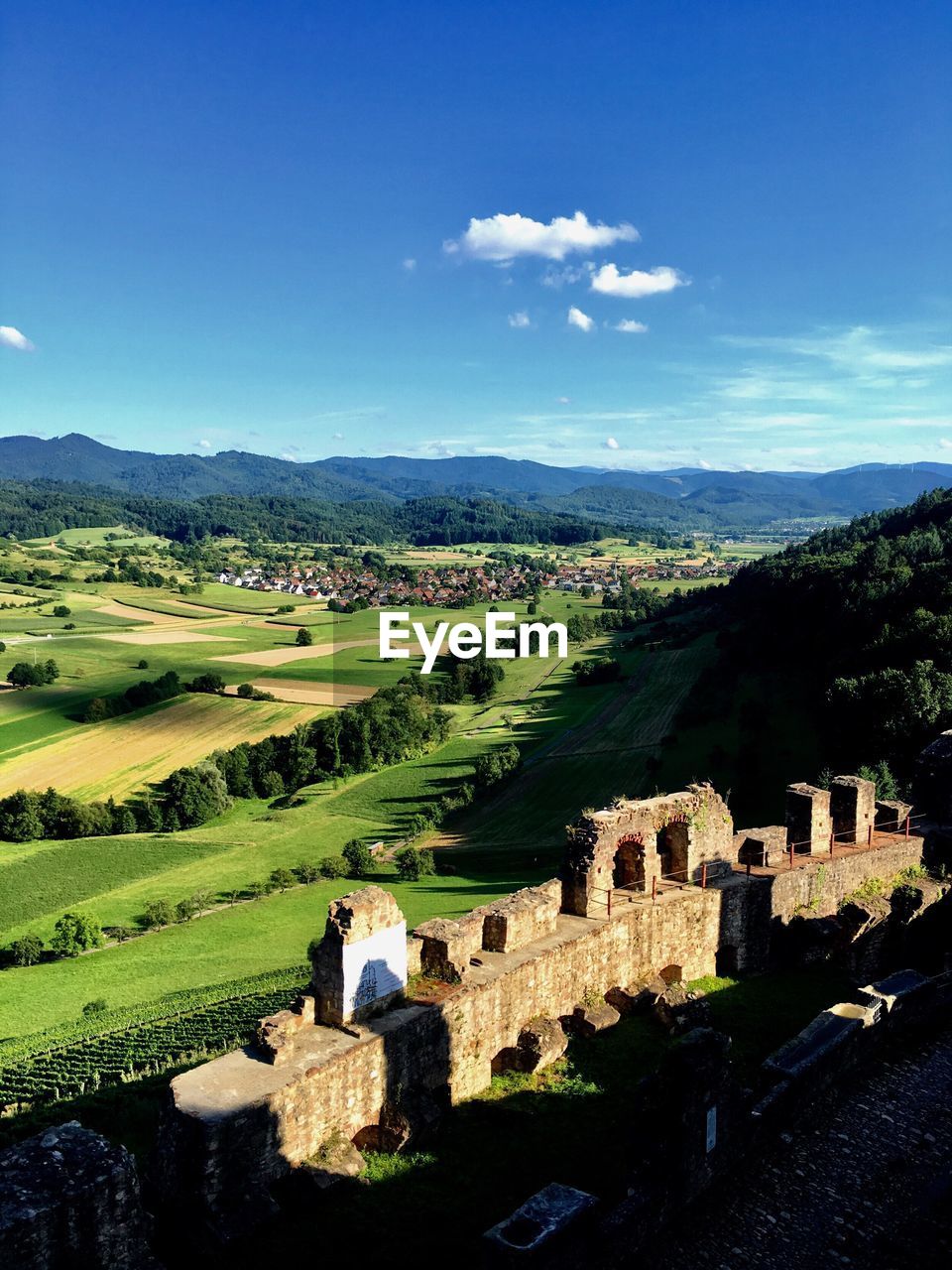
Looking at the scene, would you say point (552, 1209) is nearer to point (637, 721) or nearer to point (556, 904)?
point (556, 904)

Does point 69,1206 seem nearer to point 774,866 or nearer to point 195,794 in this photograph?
point 774,866

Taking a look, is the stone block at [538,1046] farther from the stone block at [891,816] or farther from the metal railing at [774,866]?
the stone block at [891,816]

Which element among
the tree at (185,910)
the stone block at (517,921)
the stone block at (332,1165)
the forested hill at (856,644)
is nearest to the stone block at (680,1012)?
the stone block at (517,921)

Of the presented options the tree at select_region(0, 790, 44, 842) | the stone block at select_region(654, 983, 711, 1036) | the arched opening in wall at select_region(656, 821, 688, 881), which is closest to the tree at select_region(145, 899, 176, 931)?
the tree at select_region(0, 790, 44, 842)

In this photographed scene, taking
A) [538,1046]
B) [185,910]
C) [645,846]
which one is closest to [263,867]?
[185,910]

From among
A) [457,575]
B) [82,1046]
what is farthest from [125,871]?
[457,575]
